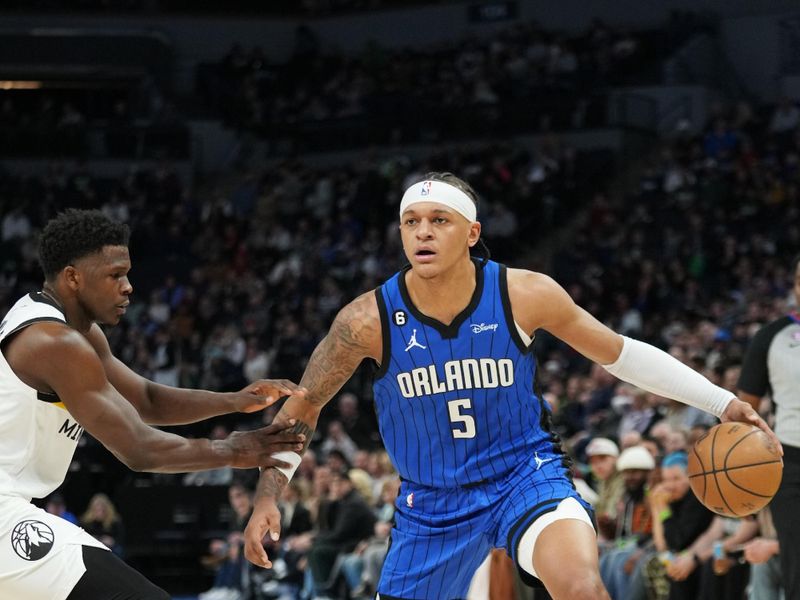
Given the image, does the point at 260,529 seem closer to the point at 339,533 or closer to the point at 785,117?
the point at 339,533

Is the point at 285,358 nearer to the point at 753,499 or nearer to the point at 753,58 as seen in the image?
the point at 753,58

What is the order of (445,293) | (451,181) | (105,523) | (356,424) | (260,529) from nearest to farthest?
1. (260,529)
2. (445,293)
3. (451,181)
4. (105,523)
5. (356,424)

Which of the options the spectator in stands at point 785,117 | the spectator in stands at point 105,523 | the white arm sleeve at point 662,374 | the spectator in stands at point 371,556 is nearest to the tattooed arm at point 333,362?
the white arm sleeve at point 662,374

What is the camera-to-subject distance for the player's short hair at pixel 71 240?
480cm

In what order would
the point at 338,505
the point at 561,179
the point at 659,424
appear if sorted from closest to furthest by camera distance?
the point at 659,424 < the point at 338,505 < the point at 561,179

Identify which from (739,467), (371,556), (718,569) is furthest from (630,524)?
(739,467)

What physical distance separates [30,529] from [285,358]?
14416 millimetres

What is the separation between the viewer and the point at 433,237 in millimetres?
5395

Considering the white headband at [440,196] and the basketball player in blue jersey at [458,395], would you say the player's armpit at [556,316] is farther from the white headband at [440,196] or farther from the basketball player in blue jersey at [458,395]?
the white headband at [440,196]

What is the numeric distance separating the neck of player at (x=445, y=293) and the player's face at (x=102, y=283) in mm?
1243

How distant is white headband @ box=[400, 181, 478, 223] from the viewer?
543cm

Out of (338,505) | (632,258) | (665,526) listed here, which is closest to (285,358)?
(632,258)

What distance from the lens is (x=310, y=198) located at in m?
24.0

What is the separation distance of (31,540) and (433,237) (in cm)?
203
